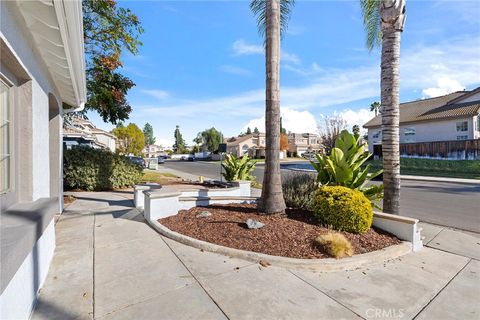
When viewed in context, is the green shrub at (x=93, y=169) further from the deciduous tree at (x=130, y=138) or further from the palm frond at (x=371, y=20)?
the deciduous tree at (x=130, y=138)

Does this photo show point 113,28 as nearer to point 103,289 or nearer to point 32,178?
point 32,178

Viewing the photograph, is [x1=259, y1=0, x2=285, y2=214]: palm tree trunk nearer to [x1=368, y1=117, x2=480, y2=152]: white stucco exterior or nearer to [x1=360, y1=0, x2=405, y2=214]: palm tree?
[x1=360, y1=0, x2=405, y2=214]: palm tree

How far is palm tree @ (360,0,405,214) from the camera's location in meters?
5.47

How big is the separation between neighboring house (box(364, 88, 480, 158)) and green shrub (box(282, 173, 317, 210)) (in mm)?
22711

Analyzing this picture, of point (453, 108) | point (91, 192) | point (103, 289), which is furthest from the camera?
point (453, 108)

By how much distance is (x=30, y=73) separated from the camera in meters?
3.34

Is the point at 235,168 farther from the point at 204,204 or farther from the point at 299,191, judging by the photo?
the point at 299,191

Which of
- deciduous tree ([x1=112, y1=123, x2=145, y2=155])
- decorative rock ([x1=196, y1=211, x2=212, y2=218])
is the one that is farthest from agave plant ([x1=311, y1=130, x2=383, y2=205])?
deciduous tree ([x1=112, y1=123, x2=145, y2=155])

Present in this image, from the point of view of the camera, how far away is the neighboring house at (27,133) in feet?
7.72

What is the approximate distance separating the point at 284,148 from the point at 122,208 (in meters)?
52.9

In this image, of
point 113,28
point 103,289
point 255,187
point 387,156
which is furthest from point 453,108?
point 103,289

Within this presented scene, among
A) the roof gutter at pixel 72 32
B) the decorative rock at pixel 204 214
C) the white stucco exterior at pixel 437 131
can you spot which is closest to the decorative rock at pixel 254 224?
the decorative rock at pixel 204 214

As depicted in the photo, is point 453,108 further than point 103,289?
Yes

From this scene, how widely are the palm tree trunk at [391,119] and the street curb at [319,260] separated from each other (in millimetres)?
1217
